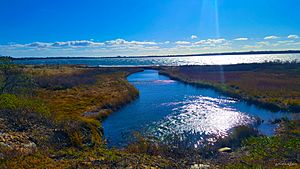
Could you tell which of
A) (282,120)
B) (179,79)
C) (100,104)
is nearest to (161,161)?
(282,120)

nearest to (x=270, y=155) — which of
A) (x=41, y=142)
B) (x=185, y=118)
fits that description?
(x=41, y=142)

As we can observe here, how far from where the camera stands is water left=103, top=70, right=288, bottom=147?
80.6 feet

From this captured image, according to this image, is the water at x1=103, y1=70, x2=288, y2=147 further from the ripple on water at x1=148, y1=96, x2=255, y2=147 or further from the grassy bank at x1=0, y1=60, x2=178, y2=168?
the grassy bank at x1=0, y1=60, x2=178, y2=168

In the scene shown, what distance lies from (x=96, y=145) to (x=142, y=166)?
526cm

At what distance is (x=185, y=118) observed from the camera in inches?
1226

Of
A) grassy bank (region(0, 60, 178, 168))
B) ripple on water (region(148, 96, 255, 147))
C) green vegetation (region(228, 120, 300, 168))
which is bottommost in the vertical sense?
ripple on water (region(148, 96, 255, 147))

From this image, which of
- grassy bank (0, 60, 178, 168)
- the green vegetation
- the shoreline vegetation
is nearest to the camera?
grassy bank (0, 60, 178, 168)

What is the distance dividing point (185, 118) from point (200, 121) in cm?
193

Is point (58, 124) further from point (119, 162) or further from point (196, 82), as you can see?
point (196, 82)

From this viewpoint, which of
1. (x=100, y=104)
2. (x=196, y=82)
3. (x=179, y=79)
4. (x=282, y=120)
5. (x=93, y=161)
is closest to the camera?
(x=93, y=161)

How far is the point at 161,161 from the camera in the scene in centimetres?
1488

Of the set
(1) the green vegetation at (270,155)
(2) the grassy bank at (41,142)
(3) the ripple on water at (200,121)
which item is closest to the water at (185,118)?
(3) the ripple on water at (200,121)

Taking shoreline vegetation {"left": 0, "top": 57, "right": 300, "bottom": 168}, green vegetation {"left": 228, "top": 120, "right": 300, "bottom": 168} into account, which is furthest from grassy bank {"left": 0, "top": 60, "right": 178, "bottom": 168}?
green vegetation {"left": 228, "top": 120, "right": 300, "bottom": 168}

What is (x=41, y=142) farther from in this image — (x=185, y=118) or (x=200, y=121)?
(x=185, y=118)
